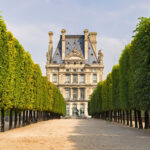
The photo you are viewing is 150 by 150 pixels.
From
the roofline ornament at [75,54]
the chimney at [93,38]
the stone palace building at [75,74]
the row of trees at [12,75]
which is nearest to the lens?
the row of trees at [12,75]

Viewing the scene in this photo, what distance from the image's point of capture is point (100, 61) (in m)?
108

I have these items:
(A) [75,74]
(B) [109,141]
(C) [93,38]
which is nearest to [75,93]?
(A) [75,74]

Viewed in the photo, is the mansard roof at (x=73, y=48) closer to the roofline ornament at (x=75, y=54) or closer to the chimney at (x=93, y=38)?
the roofline ornament at (x=75, y=54)

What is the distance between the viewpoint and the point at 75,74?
107 metres

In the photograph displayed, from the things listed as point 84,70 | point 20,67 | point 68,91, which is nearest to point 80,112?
point 68,91

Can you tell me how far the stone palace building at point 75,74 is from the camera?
104 metres

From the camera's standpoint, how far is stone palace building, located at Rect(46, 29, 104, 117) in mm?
104375

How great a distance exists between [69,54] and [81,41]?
970 centimetres

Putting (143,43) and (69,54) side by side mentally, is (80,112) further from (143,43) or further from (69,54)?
(143,43)

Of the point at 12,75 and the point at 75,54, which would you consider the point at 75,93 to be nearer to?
the point at 75,54

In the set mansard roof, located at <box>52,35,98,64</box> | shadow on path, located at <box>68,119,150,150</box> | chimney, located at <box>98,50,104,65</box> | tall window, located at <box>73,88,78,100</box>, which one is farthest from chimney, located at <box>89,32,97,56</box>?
shadow on path, located at <box>68,119,150,150</box>

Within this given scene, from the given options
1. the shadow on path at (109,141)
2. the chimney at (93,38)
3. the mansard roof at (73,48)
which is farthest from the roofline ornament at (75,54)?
the shadow on path at (109,141)

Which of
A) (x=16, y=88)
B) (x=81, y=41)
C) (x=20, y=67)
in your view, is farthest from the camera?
(x=81, y=41)

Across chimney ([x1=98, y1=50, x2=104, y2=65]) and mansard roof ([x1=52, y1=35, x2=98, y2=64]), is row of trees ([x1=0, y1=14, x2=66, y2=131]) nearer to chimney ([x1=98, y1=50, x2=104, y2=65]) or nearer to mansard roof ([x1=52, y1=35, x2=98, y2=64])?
mansard roof ([x1=52, y1=35, x2=98, y2=64])
